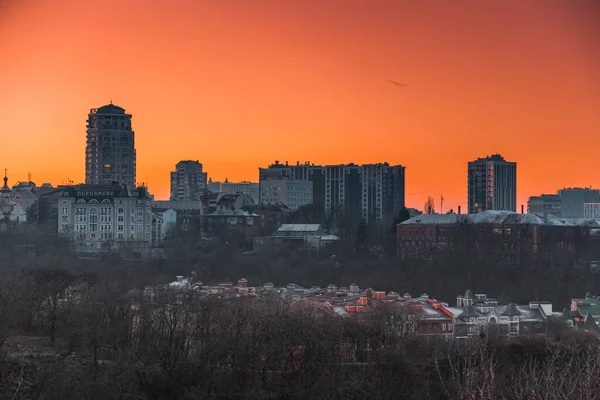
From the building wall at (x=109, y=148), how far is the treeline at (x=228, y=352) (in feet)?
135

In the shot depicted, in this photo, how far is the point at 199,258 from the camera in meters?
34.8

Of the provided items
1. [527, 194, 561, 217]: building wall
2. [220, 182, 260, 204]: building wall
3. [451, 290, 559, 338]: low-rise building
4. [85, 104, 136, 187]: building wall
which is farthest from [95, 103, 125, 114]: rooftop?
[451, 290, 559, 338]: low-rise building

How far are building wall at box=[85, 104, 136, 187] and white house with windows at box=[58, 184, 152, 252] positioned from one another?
63.4 ft

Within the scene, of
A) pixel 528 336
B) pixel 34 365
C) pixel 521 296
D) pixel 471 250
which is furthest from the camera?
pixel 471 250

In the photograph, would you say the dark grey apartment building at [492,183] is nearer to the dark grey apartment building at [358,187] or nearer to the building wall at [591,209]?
the dark grey apartment building at [358,187]

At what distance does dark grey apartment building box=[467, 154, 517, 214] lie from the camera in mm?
59188

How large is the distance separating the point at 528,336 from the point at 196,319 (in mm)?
6324

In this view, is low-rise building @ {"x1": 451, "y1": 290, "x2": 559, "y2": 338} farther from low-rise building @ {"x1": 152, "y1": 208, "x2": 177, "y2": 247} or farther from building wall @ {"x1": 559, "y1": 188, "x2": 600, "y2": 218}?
building wall @ {"x1": 559, "y1": 188, "x2": 600, "y2": 218}

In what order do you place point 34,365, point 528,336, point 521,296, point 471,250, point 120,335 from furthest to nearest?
1. point 471,250
2. point 521,296
3. point 528,336
4. point 120,335
5. point 34,365

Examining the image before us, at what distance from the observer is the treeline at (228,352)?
15.2 metres

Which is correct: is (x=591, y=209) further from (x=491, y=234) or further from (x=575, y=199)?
(x=491, y=234)

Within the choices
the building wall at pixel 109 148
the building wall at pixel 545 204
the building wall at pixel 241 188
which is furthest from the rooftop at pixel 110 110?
the building wall at pixel 545 204

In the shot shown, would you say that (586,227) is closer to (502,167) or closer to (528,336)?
(528,336)

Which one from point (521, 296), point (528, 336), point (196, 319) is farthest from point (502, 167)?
point (196, 319)
